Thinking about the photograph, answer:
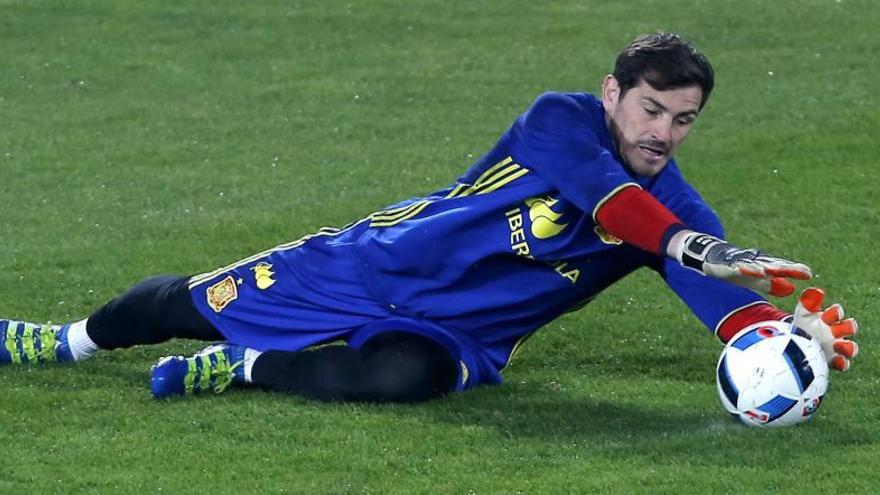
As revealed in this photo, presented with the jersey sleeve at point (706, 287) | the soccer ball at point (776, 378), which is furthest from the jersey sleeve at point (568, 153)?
the soccer ball at point (776, 378)

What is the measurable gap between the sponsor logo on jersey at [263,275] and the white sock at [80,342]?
785 millimetres

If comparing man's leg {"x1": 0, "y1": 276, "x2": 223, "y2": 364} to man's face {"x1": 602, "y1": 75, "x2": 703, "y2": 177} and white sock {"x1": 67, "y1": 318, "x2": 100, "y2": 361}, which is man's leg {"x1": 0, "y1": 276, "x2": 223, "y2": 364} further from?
man's face {"x1": 602, "y1": 75, "x2": 703, "y2": 177}

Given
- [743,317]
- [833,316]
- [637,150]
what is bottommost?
[743,317]

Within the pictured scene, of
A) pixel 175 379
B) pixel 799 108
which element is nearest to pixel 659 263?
pixel 175 379

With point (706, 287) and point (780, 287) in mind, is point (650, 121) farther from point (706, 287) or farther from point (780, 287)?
point (780, 287)

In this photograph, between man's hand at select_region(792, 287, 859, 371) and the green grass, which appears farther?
man's hand at select_region(792, 287, 859, 371)

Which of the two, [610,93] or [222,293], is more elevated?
[610,93]

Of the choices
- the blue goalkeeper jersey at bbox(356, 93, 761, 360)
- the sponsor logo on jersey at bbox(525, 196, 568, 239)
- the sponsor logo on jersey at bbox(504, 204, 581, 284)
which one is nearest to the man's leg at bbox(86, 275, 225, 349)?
the blue goalkeeper jersey at bbox(356, 93, 761, 360)

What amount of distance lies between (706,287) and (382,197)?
13.7 ft

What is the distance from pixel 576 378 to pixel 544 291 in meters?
0.67

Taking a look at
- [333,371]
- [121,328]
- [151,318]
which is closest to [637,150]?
[333,371]

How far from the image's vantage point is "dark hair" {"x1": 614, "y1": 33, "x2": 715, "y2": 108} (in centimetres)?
680

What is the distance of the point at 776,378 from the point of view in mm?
6531

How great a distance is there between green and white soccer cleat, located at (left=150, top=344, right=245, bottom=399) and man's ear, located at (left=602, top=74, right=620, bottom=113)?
1788 millimetres
